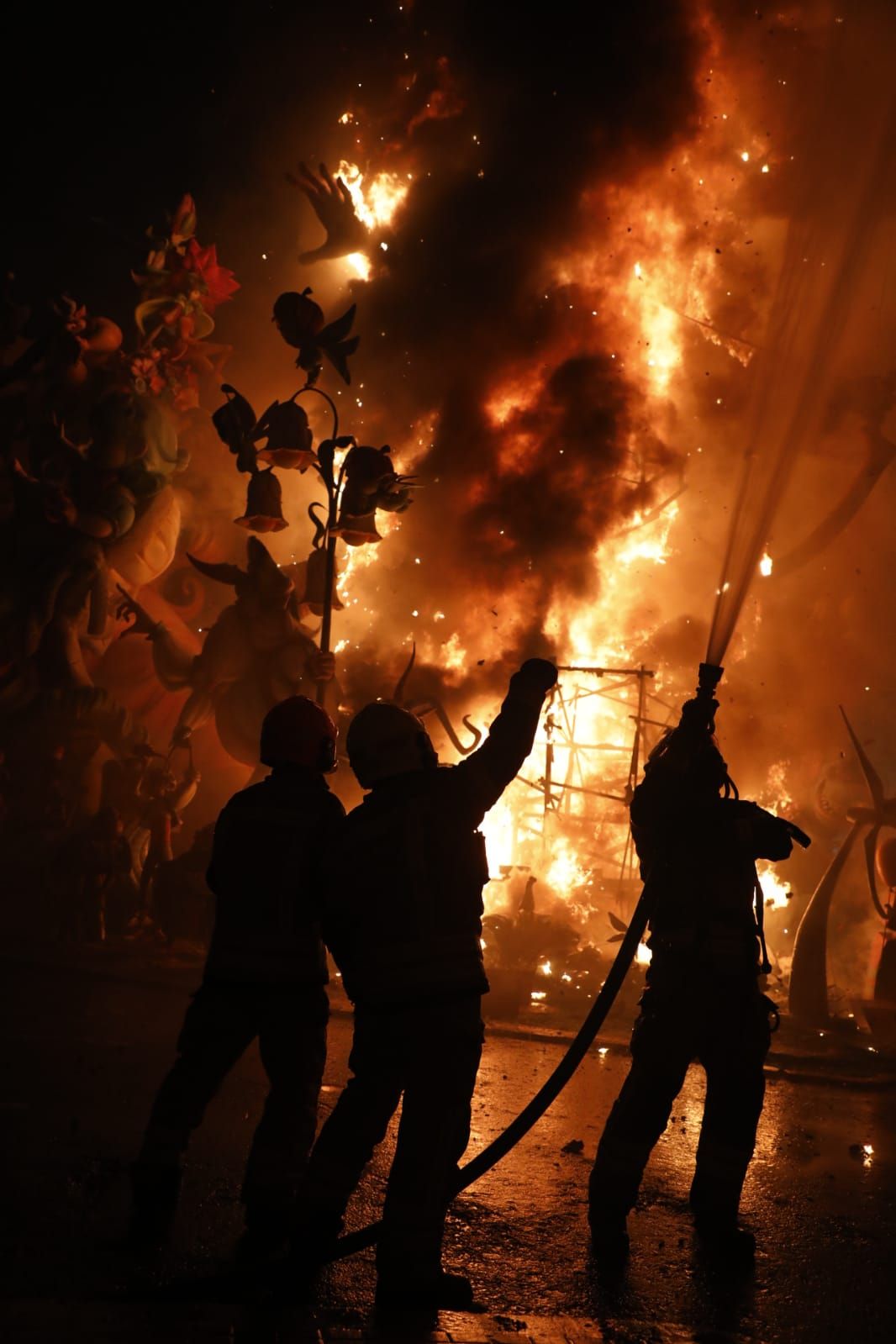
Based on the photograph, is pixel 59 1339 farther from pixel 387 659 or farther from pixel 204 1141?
pixel 387 659

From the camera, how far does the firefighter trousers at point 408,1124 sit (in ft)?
10.7

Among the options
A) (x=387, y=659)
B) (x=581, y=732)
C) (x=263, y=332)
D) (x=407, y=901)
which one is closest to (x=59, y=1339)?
(x=407, y=901)

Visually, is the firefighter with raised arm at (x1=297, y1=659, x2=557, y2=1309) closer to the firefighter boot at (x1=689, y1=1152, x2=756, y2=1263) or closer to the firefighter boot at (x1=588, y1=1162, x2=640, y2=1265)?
the firefighter boot at (x1=588, y1=1162, x2=640, y2=1265)

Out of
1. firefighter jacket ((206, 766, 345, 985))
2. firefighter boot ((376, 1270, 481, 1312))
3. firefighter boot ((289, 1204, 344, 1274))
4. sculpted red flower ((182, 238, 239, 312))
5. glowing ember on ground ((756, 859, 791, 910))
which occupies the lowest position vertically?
firefighter boot ((376, 1270, 481, 1312))

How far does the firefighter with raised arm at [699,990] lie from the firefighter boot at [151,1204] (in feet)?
5.24

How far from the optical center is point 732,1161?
424 cm

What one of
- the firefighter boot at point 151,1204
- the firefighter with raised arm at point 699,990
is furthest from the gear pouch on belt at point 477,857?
the firefighter boot at point 151,1204

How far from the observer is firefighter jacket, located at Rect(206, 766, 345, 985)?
3830 mm

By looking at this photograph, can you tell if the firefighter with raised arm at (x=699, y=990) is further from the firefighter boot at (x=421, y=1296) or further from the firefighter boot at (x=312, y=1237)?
the firefighter boot at (x=312, y=1237)

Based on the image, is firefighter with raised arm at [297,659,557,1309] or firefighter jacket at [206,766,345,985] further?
firefighter jacket at [206,766,345,985]

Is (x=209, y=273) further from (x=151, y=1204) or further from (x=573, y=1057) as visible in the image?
(x=151, y=1204)

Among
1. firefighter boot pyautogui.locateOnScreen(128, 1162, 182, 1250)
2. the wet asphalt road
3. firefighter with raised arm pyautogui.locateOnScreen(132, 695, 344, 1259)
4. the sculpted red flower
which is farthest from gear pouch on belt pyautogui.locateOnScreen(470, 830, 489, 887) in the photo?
the sculpted red flower

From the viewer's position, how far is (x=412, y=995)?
337cm

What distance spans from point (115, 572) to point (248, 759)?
15.4 ft
